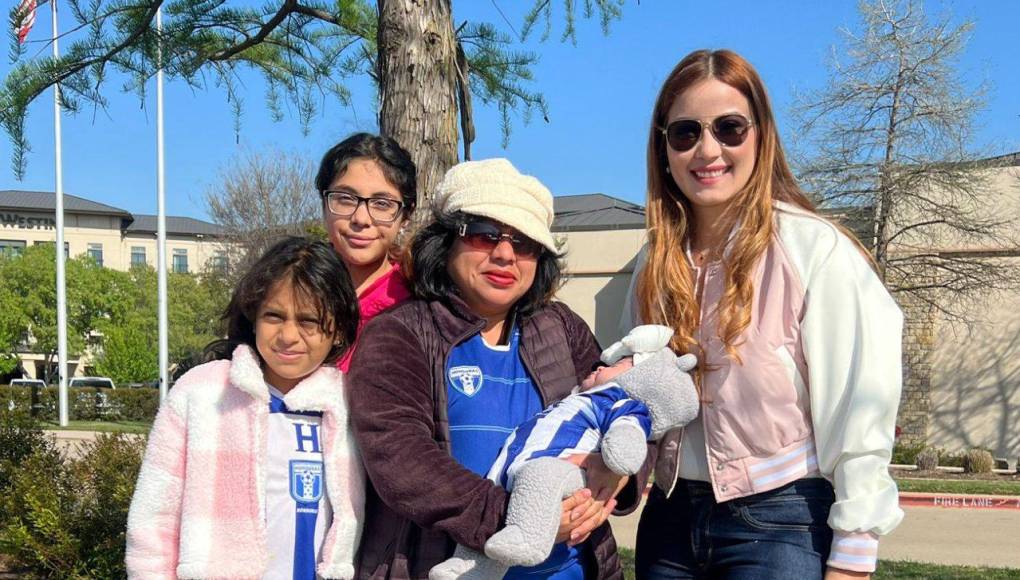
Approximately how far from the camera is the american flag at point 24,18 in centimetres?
354

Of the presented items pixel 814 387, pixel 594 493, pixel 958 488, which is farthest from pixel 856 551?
pixel 958 488

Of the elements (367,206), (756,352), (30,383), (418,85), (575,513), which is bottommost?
(30,383)

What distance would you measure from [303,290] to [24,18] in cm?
202

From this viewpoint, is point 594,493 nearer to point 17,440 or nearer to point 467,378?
point 467,378

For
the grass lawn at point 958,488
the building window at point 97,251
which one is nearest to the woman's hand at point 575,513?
the grass lawn at point 958,488

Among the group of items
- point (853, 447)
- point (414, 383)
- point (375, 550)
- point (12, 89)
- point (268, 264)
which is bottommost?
point (375, 550)

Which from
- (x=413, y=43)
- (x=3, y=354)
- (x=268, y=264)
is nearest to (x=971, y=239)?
(x=413, y=43)

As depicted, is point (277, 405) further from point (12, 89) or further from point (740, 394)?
point (12, 89)

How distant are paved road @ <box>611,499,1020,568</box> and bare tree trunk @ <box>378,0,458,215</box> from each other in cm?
546

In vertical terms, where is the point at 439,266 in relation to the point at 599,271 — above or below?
below

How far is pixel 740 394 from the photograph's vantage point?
2387 millimetres

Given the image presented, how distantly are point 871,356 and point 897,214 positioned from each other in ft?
57.6

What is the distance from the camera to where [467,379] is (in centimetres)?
246

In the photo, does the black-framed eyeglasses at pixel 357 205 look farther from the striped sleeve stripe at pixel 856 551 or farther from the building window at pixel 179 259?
the building window at pixel 179 259
